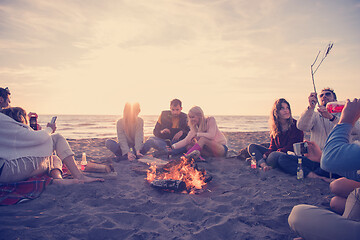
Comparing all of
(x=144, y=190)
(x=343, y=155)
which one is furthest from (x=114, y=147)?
(x=343, y=155)

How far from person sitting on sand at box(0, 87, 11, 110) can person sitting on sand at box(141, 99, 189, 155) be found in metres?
3.57

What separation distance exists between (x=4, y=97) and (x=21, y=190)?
2849 millimetres

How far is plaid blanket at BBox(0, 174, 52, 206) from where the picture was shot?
11.4 ft

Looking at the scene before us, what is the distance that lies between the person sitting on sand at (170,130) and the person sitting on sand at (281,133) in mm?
2665

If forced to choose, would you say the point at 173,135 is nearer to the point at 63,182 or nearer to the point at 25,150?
the point at 63,182

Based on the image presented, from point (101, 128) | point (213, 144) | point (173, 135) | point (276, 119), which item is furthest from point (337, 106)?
point (101, 128)

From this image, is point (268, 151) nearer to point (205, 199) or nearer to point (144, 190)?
point (205, 199)

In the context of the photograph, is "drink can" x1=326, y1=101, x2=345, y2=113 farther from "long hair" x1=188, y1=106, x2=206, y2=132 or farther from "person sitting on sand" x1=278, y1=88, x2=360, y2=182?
"long hair" x1=188, y1=106, x2=206, y2=132

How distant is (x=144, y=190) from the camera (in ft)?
14.1

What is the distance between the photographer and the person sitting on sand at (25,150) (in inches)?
140

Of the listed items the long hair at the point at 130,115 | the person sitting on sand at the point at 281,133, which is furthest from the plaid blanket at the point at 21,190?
the person sitting on sand at the point at 281,133

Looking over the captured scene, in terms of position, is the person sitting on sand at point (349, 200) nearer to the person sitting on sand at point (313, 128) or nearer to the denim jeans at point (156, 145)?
the person sitting on sand at point (313, 128)

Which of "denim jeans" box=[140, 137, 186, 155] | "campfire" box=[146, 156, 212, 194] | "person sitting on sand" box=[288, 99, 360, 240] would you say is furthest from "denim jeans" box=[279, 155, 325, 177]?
"denim jeans" box=[140, 137, 186, 155]

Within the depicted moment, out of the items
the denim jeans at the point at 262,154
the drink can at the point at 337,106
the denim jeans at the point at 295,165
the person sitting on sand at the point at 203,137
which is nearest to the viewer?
the drink can at the point at 337,106
